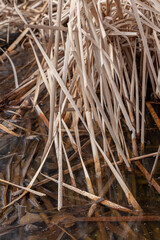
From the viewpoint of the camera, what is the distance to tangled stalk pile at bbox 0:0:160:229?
103 cm

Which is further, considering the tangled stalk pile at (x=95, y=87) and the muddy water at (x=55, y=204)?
the tangled stalk pile at (x=95, y=87)

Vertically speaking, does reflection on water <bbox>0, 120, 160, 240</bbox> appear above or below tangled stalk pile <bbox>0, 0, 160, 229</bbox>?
below

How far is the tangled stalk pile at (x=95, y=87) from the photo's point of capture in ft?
3.39

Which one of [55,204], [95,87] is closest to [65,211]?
[55,204]

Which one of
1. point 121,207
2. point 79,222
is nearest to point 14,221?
point 79,222

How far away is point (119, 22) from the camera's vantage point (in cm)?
134

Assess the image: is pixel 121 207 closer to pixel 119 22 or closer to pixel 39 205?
pixel 39 205

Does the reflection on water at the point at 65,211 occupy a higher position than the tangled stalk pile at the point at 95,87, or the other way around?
the tangled stalk pile at the point at 95,87

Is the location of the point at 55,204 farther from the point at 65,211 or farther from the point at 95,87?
the point at 95,87

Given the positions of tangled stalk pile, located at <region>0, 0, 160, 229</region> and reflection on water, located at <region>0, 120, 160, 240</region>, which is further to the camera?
tangled stalk pile, located at <region>0, 0, 160, 229</region>

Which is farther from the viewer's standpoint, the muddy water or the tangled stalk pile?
the tangled stalk pile

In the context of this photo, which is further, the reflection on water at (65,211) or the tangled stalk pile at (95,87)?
the tangled stalk pile at (95,87)

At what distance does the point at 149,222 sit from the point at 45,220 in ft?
1.00

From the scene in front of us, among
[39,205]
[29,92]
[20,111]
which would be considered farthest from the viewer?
[29,92]
